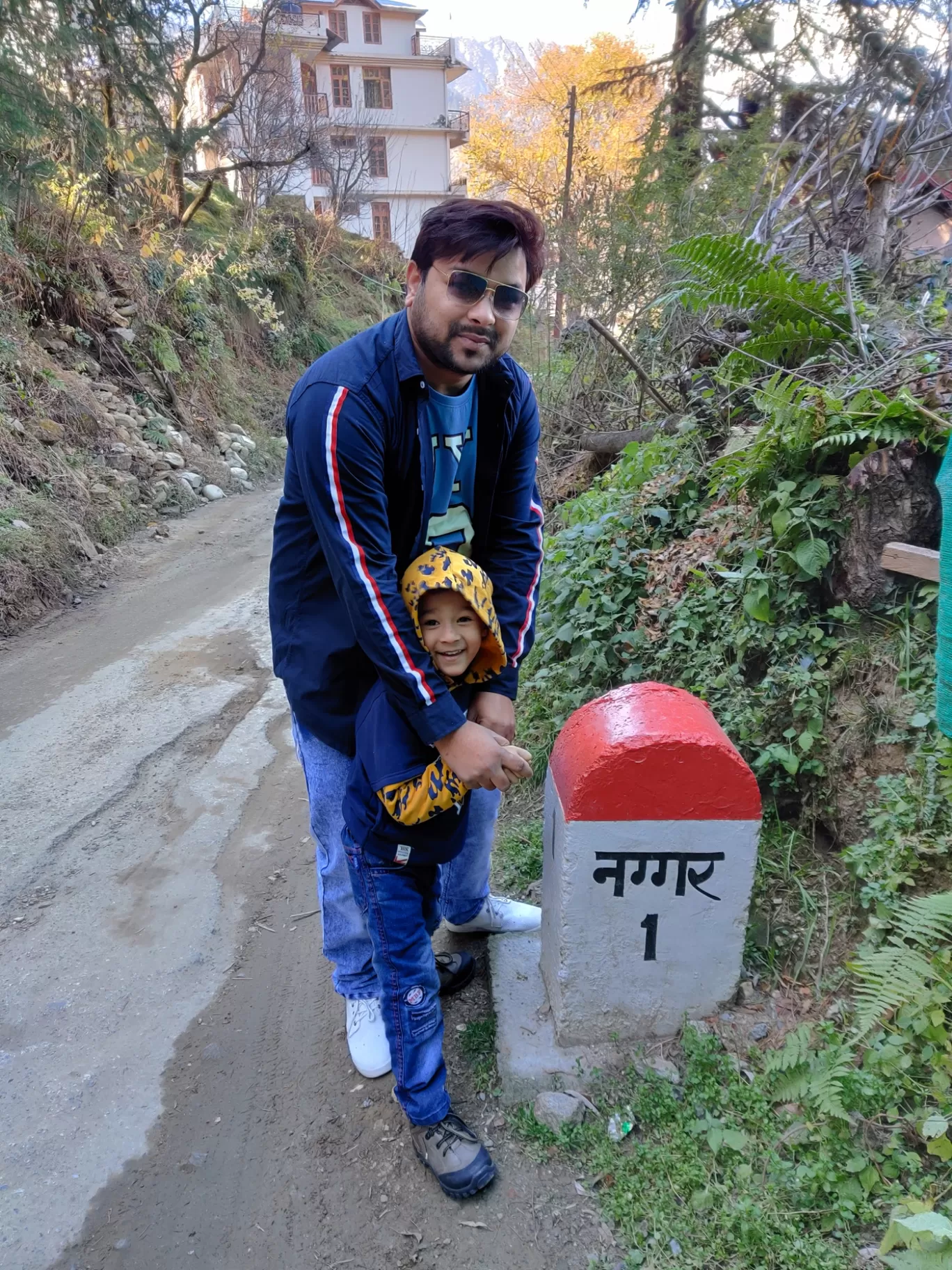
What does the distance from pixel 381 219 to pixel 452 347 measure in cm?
3323

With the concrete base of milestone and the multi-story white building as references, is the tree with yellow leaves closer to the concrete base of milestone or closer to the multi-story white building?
the multi-story white building

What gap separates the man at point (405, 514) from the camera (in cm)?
178

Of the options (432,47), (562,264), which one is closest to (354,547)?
(562,264)

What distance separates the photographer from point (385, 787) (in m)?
1.87

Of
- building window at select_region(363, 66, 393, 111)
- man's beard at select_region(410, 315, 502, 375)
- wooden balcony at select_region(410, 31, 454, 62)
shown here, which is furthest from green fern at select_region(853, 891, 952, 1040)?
wooden balcony at select_region(410, 31, 454, 62)

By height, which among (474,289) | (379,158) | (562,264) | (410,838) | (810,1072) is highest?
(379,158)

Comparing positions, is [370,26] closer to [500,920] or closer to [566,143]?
[566,143]

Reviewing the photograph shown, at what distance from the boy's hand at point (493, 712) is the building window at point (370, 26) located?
40316mm

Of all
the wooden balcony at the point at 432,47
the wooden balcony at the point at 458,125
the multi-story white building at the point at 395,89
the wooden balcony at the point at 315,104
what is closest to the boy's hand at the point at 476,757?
the wooden balcony at the point at 315,104

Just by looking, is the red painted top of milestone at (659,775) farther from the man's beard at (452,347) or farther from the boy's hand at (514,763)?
the man's beard at (452,347)

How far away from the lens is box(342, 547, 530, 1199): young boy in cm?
188

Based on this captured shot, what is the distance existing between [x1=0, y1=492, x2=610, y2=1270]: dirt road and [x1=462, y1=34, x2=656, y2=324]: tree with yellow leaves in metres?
6.09

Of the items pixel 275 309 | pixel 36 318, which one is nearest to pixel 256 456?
pixel 36 318

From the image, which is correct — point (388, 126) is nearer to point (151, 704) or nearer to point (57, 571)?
point (57, 571)
